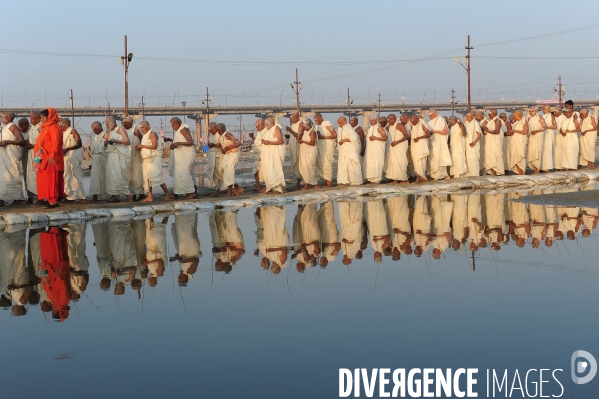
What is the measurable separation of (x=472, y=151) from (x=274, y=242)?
10.5m

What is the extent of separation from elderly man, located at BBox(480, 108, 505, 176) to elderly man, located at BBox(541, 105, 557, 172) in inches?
57.9

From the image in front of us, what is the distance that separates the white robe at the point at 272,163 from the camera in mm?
17438

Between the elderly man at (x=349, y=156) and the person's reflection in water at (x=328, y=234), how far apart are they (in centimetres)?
345

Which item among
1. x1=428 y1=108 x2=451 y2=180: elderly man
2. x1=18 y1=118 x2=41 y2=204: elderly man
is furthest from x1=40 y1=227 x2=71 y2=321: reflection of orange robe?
x1=428 y1=108 x2=451 y2=180: elderly man

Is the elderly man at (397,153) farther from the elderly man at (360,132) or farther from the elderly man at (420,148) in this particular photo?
the elderly man at (360,132)

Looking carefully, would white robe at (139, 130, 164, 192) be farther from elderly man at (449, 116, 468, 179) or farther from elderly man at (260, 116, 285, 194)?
elderly man at (449, 116, 468, 179)

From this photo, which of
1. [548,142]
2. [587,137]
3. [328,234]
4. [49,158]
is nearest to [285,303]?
[328,234]

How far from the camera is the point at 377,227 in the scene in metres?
11.9

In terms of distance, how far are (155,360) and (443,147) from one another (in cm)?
1481

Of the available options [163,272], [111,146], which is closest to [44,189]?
[111,146]

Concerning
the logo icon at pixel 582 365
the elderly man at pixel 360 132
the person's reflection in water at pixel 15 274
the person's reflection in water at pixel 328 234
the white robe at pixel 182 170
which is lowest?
the logo icon at pixel 582 365

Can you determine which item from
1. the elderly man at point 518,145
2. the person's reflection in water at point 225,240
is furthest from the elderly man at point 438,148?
the person's reflection in water at point 225,240

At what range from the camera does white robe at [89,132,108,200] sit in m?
16.4

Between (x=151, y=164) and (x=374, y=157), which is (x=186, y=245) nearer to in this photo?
(x=151, y=164)
